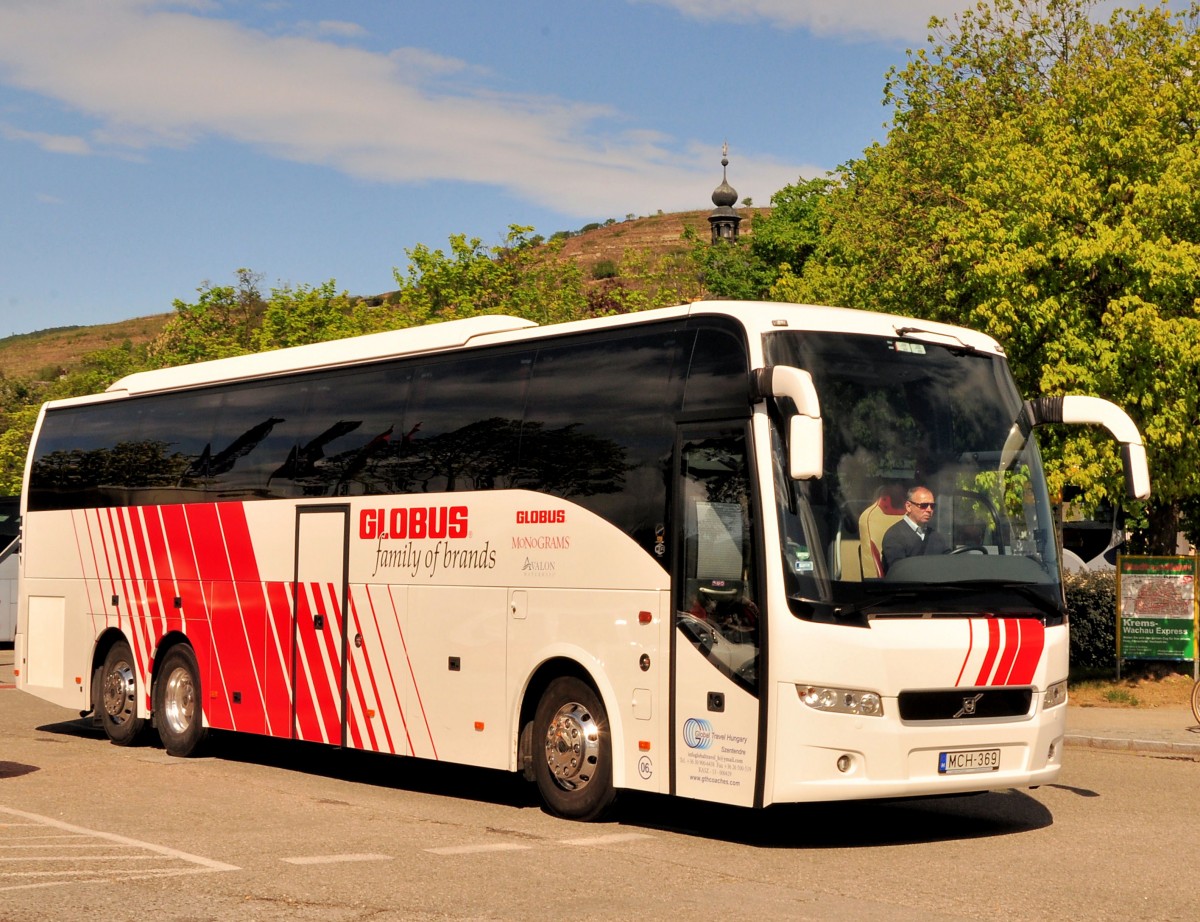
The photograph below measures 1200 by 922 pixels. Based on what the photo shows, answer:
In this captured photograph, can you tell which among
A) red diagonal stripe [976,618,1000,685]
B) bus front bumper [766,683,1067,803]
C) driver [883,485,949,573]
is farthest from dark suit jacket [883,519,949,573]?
bus front bumper [766,683,1067,803]

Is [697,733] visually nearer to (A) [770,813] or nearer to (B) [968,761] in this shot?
(B) [968,761]

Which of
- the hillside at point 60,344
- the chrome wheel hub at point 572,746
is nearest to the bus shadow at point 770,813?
the chrome wheel hub at point 572,746

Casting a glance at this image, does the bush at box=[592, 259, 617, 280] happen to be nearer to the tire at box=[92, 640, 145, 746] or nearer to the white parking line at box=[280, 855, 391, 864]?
the tire at box=[92, 640, 145, 746]

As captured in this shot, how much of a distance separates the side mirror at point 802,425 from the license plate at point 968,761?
2.02 m

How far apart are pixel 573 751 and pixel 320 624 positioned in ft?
12.5

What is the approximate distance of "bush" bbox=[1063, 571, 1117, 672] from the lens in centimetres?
2667

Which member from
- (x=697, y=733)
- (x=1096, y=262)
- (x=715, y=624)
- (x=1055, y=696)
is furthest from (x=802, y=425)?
(x=1096, y=262)

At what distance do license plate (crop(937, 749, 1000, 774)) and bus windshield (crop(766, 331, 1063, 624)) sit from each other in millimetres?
925

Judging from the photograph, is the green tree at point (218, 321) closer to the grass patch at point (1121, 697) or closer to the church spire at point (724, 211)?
the grass patch at point (1121, 697)

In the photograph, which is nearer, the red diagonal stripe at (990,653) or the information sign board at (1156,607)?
the red diagonal stripe at (990,653)

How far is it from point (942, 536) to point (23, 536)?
41.9 ft

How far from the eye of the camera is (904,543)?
34.4 ft

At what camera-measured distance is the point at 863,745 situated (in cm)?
1015

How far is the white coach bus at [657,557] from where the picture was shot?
33.7 ft
